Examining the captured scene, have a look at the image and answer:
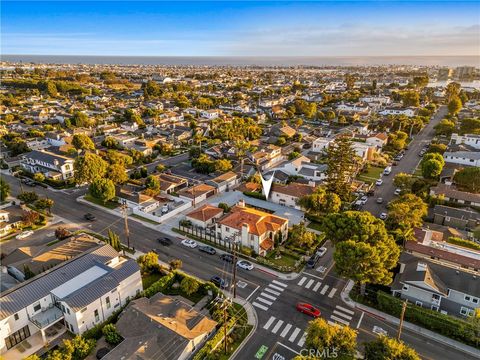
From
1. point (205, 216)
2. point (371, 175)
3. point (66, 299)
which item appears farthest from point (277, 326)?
point (371, 175)

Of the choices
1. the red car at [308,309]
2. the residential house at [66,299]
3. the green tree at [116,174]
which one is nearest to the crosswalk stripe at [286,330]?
the red car at [308,309]

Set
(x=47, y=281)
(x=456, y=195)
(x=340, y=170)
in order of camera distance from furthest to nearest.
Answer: (x=340, y=170) → (x=456, y=195) → (x=47, y=281)

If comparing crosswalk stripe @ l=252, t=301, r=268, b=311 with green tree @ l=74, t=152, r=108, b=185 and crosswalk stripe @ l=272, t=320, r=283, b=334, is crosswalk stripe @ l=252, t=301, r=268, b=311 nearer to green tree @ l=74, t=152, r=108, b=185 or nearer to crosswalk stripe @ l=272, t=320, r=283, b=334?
crosswalk stripe @ l=272, t=320, r=283, b=334

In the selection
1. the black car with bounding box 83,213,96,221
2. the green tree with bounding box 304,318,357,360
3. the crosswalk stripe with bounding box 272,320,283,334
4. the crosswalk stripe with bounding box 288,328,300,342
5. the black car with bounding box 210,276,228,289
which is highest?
the green tree with bounding box 304,318,357,360

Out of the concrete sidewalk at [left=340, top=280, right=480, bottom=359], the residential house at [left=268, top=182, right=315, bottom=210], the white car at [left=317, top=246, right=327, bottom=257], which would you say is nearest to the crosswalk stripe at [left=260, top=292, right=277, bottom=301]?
the concrete sidewalk at [left=340, top=280, right=480, bottom=359]

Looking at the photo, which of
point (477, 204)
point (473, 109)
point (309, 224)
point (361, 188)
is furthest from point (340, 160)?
point (473, 109)

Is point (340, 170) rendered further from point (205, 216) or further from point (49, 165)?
point (49, 165)

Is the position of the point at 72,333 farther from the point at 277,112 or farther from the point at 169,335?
the point at 277,112
